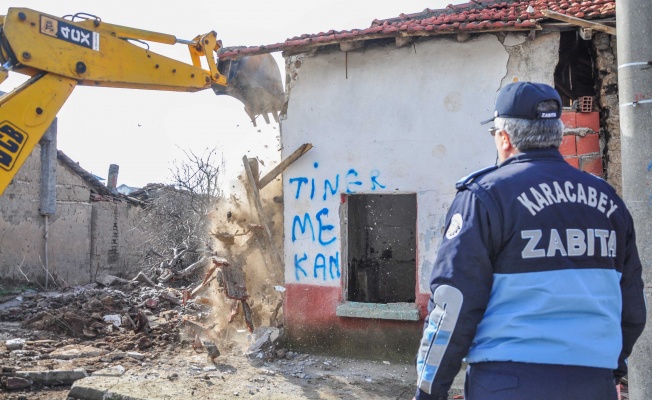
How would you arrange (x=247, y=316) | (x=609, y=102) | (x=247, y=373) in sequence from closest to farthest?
(x=609, y=102) → (x=247, y=373) → (x=247, y=316)

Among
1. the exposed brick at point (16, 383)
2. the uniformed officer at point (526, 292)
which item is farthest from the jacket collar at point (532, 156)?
the exposed brick at point (16, 383)

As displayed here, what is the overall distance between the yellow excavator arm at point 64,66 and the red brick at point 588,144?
4.47 m

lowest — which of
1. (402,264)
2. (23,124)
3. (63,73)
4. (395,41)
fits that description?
(402,264)

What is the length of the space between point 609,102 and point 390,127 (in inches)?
104

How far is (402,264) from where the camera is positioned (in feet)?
36.2

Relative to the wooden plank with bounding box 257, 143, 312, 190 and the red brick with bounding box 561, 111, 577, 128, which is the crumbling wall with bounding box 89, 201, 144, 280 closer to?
the wooden plank with bounding box 257, 143, 312, 190

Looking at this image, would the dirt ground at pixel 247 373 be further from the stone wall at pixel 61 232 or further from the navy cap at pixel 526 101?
the stone wall at pixel 61 232

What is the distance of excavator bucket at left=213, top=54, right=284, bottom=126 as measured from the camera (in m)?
8.48

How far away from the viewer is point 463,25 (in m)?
7.21

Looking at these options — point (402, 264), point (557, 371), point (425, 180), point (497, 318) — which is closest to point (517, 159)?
point (497, 318)

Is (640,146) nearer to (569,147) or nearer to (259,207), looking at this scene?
(569,147)

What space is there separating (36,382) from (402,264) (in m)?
6.31

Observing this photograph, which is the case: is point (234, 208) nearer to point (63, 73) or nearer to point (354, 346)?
point (354, 346)

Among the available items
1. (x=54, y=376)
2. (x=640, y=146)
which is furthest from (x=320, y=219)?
(x=640, y=146)
